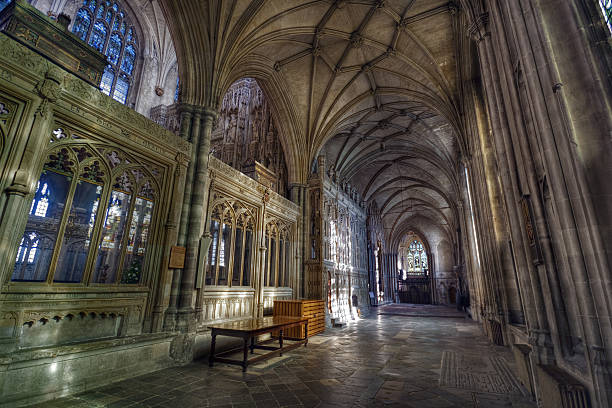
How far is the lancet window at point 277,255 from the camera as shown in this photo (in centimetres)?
1160

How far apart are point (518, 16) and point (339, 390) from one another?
5928 millimetres

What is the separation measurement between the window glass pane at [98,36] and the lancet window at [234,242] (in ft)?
36.4

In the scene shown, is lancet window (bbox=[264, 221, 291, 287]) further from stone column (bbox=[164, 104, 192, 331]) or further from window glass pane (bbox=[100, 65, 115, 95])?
window glass pane (bbox=[100, 65, 115, 95])

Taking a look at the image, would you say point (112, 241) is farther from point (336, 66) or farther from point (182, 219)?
point (336, 66)

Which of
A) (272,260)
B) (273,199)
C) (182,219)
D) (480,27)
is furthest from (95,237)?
(480,27)

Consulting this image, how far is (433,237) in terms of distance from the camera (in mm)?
36188

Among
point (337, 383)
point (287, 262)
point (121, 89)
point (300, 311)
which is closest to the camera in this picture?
point (337, 383)

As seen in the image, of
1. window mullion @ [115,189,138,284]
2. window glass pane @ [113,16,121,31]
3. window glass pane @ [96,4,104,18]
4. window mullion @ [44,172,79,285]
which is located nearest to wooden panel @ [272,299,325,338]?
window mullion @ [115,189,138,284]

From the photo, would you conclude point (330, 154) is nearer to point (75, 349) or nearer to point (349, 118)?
point (349, 118)

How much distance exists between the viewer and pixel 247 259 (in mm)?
10727

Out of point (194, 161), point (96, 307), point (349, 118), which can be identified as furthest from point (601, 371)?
point (349, 118)

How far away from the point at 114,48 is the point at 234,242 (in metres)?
13.0

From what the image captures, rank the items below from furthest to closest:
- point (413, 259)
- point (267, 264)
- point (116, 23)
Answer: point (413, 259) < point (116, 23) < point (267, 264)

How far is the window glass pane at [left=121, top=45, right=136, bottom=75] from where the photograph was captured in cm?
1503
